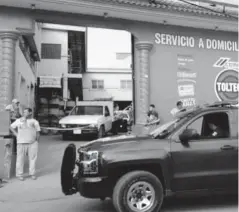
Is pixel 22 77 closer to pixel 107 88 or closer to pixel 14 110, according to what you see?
pixel 14 110

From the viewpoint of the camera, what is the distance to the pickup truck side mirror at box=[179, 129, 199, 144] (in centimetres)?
561

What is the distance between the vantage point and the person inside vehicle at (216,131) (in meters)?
6.03

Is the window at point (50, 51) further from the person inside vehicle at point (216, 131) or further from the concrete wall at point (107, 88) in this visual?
the person inside vehicle at point (216, 131)

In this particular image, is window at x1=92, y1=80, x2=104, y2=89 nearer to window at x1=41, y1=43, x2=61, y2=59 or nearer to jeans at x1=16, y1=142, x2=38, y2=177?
window at x1=41, y1=43, x2=61, y2=59

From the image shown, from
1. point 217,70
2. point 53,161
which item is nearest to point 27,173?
point 53,161

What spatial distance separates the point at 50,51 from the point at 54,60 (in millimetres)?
788

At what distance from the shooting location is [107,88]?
35250mm

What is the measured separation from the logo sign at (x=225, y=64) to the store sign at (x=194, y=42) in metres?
0.35

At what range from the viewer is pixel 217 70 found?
1305 cm

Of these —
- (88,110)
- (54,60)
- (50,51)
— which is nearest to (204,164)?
(88,110)

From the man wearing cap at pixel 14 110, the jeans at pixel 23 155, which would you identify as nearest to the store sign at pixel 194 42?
the man wearing cap at pixel 14 110

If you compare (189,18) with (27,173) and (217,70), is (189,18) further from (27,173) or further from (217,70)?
(27,173)

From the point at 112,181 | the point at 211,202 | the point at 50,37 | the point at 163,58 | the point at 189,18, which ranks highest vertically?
the point at 50,37

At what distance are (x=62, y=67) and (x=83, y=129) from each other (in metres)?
15.8
